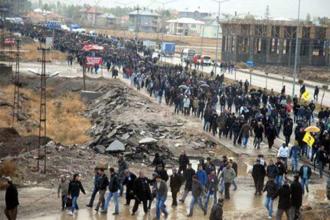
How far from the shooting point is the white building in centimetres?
18112

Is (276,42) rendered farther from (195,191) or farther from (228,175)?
(195,191)

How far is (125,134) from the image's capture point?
27391 mm

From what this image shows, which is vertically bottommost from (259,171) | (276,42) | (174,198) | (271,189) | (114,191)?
(174,198)

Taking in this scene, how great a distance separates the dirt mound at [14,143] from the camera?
2480cm

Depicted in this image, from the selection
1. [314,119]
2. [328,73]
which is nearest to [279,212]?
[314,119]

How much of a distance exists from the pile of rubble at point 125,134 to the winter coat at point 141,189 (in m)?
7.36

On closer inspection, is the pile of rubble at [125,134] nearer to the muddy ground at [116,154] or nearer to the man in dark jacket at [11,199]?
the muddy ground at [116,154]

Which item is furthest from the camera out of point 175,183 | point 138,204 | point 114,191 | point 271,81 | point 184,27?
point 184,27

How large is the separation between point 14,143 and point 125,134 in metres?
4.63

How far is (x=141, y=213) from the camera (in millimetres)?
17375

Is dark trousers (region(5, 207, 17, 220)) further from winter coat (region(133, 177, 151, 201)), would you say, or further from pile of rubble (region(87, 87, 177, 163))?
pile of rubble (region(87, 87, 177, 163))

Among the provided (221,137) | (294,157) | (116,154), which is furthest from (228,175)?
(221,137)

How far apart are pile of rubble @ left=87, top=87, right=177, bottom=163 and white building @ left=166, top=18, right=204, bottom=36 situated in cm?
14250

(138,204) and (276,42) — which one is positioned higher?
(276,42)
